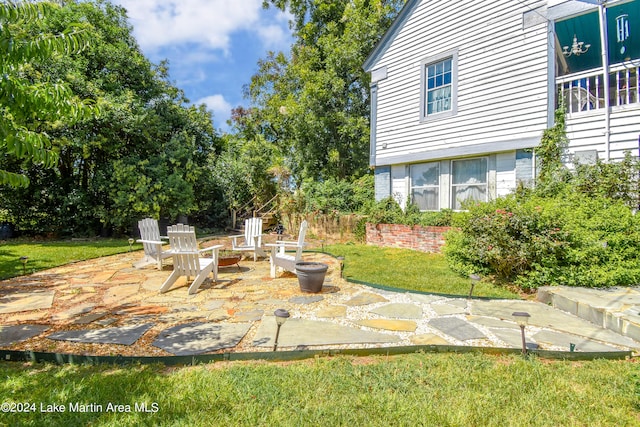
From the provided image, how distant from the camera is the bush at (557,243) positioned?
4949mm

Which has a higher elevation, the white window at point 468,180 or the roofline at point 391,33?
the roofline at point 391,33

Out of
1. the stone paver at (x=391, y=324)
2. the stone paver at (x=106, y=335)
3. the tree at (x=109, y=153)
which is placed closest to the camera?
the stone paver at (x=106, y=335)

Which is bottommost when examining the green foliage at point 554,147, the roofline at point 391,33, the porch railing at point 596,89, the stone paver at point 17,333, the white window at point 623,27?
the stone paver at point 17,333

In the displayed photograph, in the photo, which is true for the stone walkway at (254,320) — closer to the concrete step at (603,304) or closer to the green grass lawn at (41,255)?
the concrete step at (603,304)

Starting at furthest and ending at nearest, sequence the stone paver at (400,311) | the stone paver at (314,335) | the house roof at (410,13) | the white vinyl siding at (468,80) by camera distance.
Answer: the white vinyl siding at (468,80) < the house roof at (410,13) < the stone paver at (400,311) < the stone paver at (314,335)

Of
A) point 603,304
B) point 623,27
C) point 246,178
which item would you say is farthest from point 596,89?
point 246,178

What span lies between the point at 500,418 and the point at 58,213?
53.1ft

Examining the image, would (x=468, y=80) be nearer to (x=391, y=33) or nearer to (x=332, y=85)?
(x=391, y=33)

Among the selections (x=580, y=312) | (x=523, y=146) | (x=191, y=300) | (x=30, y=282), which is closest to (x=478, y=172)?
(x=523, y=146)

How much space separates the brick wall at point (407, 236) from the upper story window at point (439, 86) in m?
3.38

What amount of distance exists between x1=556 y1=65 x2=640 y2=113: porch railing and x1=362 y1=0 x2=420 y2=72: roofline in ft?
16.8

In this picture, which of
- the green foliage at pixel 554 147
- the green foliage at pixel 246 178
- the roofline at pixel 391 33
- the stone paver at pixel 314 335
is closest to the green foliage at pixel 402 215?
the green foliage at pixel 554 147

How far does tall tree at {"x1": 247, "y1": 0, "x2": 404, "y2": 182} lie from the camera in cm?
1591

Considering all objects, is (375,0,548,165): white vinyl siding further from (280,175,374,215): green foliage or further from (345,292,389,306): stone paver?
(345,292,389,306): stone paver
